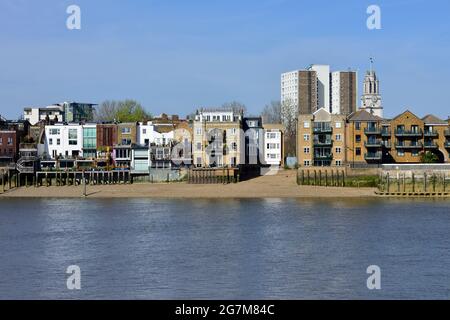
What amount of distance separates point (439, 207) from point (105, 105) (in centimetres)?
8825

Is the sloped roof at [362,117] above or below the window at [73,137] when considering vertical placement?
above

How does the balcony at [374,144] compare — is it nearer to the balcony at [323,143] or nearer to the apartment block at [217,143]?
the balcony at [323,143]

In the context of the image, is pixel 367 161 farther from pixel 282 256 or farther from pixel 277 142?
pixel 282 256

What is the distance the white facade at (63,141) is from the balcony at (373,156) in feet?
114

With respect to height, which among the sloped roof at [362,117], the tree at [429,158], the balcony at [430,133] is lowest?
the tree at [429,158]

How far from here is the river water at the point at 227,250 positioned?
36.0 meters

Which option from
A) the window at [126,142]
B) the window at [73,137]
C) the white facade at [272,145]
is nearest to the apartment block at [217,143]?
the white facade at [272,145]

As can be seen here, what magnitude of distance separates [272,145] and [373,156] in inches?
599

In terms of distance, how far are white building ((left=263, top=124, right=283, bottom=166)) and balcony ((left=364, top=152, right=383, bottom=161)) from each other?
13485mm

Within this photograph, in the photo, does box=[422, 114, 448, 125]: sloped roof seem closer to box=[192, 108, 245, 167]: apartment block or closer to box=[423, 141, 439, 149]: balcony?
box=[423, 141, 439, 149]: balcony

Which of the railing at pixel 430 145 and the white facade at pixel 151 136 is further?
the white facade at pixel 151 136

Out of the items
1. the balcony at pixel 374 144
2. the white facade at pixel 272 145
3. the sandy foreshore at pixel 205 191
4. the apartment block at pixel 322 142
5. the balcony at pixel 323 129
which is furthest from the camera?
the white facade at pixel 272 145

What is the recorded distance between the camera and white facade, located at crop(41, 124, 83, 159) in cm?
10200
